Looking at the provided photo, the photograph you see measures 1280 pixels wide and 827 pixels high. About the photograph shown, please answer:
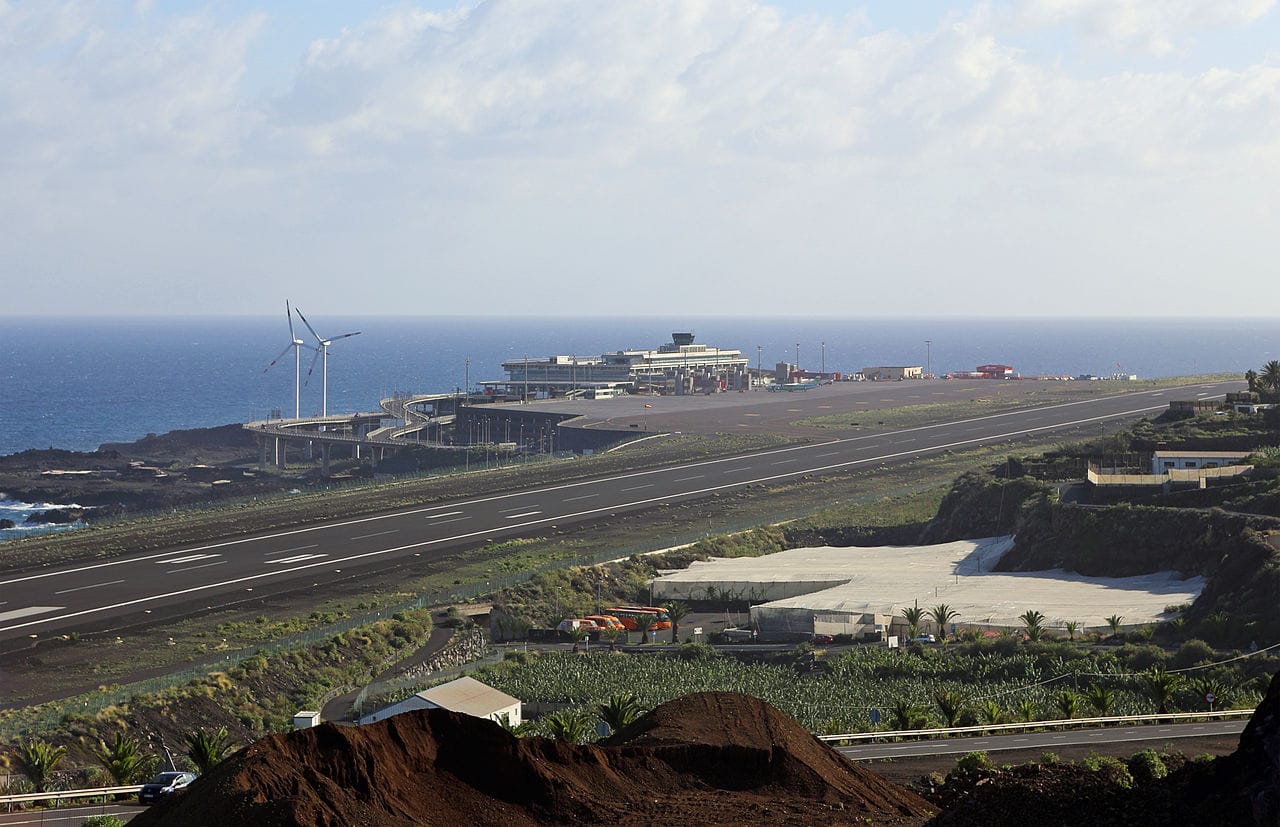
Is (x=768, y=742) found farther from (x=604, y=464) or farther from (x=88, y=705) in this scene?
(x=604, y=464)

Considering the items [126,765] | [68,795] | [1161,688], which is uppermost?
[1161,688]

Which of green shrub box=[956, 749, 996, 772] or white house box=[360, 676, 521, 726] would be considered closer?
green shrub box=[956, 749, 996, 772]

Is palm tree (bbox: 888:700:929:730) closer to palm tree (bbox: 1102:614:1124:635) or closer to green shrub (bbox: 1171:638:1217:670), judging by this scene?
green shrub (bbox: 1171:638:1217:670)

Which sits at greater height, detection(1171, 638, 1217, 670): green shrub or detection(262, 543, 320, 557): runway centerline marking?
detection(1171, 638, 1217, 670): green shrub

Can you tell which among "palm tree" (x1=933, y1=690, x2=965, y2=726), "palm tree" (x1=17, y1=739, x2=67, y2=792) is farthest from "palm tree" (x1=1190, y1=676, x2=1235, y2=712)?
"palm tree" (x1=17, y1=739, x2=67, y2=792)

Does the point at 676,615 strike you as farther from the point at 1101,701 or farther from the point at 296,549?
the point at 1101,701

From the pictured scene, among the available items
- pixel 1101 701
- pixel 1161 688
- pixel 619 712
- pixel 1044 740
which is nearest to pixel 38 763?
pixel 619 712
